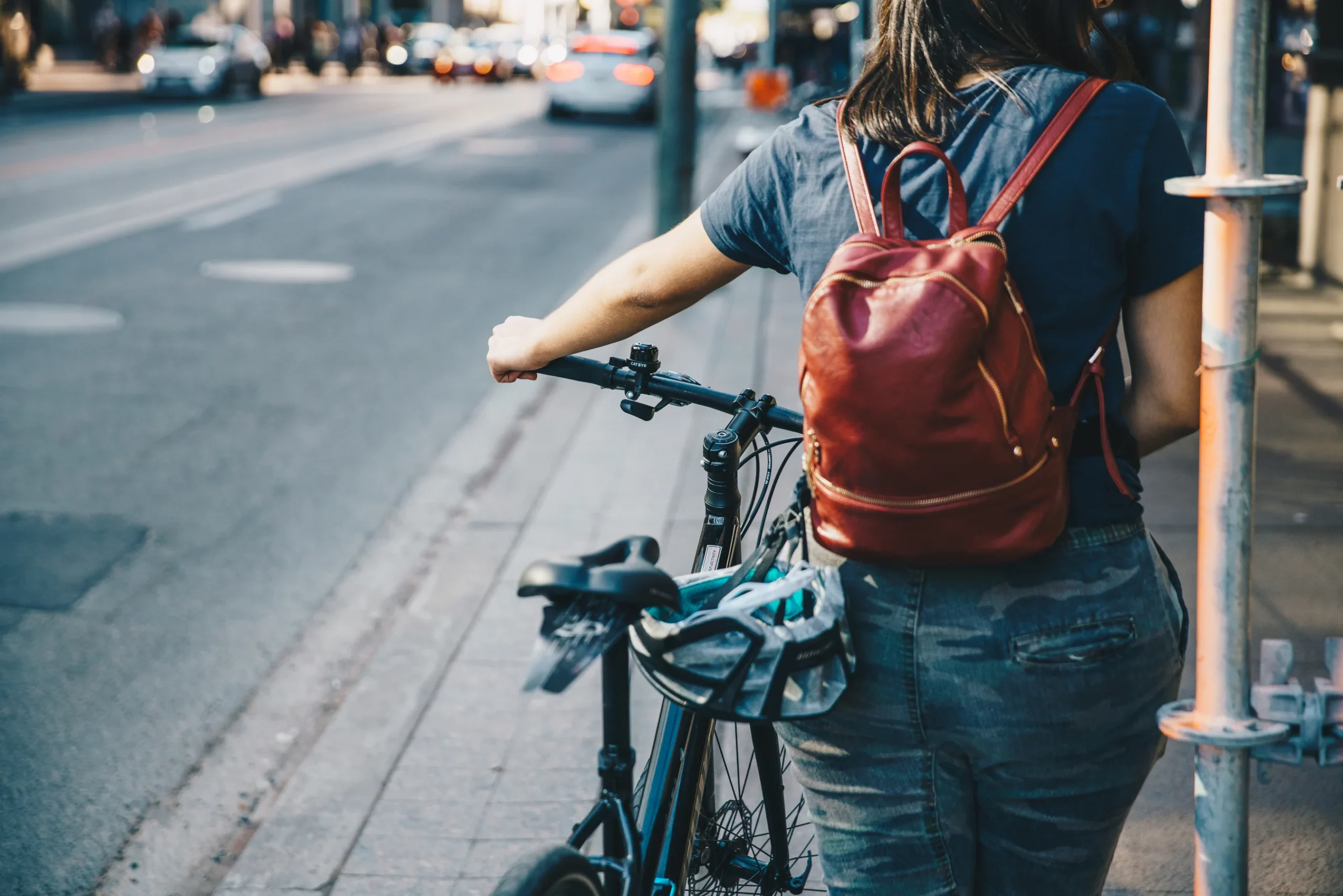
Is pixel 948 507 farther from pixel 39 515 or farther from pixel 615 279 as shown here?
pixel 39 515

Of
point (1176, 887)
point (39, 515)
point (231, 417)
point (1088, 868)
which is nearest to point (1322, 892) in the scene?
point (1176, 887)

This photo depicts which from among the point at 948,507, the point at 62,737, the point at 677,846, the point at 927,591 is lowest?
the point at 62,737

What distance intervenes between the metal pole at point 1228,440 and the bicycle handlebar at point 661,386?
0.88 metres

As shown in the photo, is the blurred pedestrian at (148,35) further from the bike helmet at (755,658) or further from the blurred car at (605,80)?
the bike helmet at (755,658)

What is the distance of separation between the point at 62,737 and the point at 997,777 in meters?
3.29

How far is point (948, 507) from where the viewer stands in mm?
1672

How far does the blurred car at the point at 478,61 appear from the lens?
2116 inches

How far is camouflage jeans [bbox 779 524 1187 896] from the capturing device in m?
1.77

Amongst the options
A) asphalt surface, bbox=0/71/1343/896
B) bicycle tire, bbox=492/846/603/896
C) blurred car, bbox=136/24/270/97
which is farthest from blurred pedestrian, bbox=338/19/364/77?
bicycle tire, bbox=492/846/603/896

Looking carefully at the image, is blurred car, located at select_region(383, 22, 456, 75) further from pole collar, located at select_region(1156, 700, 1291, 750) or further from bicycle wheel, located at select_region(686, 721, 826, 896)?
pole collar, located at select_region(1156, 700, 1291, 750)

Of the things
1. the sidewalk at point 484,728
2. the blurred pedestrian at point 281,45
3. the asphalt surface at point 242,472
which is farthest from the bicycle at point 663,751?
the blurred pedestrian at point 281,45

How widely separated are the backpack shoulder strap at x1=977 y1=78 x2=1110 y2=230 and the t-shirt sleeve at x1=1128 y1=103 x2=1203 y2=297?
9 cm

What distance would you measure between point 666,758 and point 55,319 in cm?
893

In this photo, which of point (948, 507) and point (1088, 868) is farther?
point (1088, 868)
